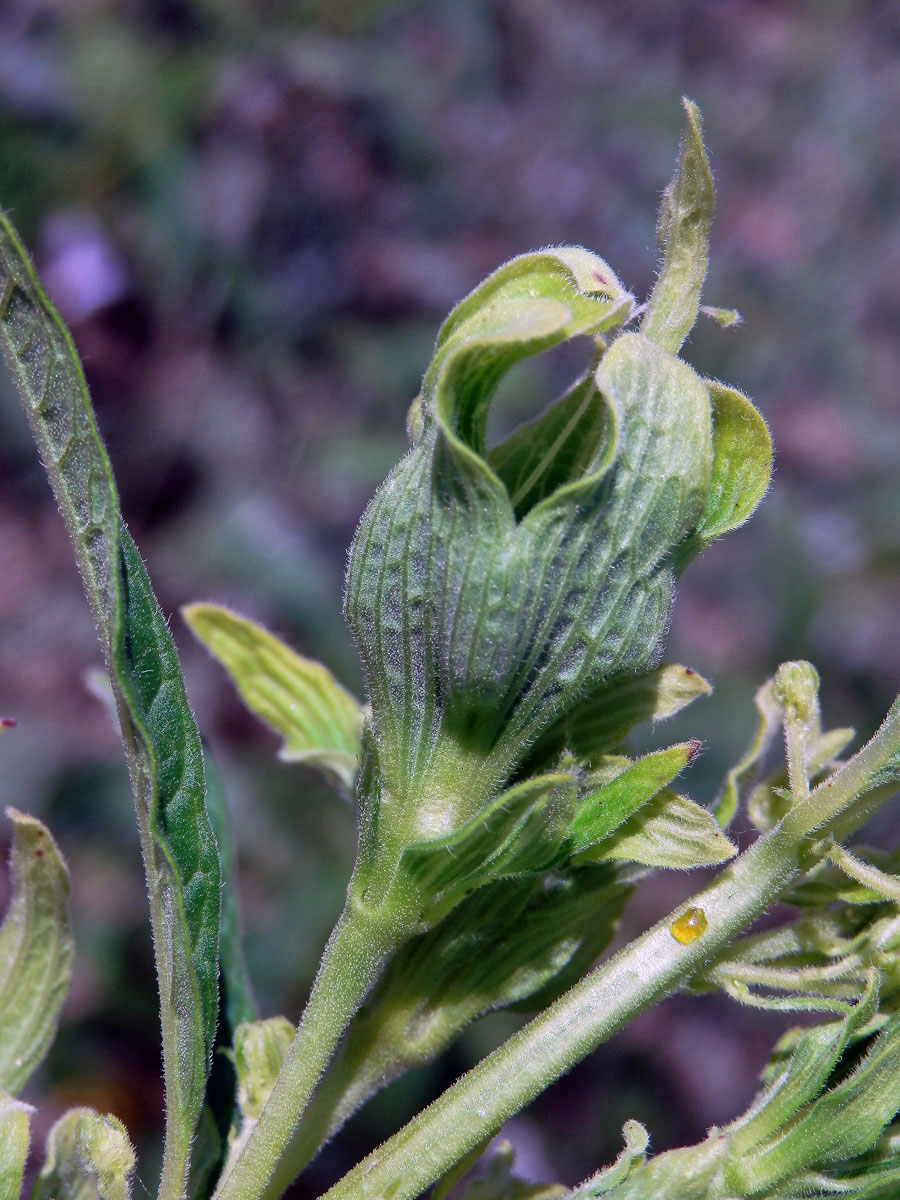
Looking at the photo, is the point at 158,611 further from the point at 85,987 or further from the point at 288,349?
the point at 288,349

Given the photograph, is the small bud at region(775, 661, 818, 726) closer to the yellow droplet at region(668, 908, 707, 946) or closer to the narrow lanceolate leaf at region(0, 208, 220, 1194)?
the yellow droplet at region(668, 908, 707, 946)

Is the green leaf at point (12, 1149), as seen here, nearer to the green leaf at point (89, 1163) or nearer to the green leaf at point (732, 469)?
the green leaf at point (89, 1163)

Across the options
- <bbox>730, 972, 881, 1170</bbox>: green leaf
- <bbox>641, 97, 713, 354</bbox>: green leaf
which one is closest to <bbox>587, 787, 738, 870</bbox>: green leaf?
<bbox>730, 972, 881, 1170</bbox>: green leaf

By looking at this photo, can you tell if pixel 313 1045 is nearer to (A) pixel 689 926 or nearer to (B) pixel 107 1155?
(B) pixel 107 1155

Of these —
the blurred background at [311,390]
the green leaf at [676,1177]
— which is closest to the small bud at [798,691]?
the green leaf at [676,1177]

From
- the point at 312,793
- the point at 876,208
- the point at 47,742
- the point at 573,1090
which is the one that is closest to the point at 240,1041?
the point at 312,793
